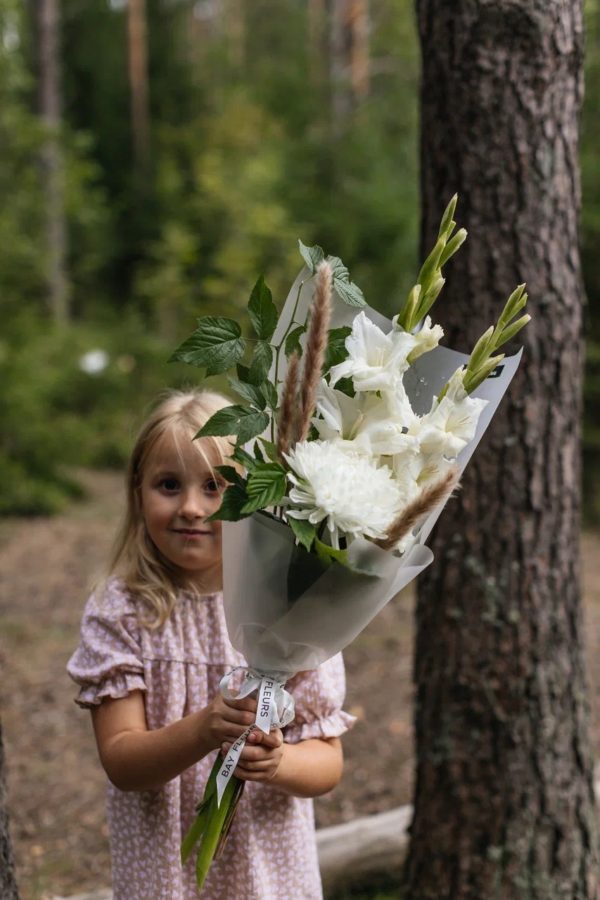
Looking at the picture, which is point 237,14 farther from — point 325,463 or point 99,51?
point 325,463

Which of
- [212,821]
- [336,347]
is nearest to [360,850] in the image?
[212,821]

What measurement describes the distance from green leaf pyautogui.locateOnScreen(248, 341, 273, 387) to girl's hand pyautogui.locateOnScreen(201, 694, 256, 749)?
1.87ft

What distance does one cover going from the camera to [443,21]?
282cm

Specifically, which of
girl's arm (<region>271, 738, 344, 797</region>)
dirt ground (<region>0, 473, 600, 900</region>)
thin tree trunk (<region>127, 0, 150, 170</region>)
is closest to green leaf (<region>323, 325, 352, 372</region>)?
girl's arm (<region>271, 738, 344, 797</region>)

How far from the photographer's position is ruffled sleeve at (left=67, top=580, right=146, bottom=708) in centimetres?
197

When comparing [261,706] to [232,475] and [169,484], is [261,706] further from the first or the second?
[169,484]

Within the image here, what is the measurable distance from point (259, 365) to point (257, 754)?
27.6 inches

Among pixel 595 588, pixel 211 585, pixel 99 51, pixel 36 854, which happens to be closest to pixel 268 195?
pixel 99 51

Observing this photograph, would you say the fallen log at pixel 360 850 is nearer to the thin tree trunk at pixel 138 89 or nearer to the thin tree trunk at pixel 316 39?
the thin tree trunk at pixel 138 89

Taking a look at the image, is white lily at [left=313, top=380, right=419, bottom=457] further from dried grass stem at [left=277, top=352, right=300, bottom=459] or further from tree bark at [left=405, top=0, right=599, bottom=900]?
tree bark at [left=405, top=0, right=599, bottom=900]

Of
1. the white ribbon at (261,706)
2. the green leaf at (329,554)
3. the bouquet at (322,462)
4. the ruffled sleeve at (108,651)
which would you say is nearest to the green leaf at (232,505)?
the bouquet at (322,462)

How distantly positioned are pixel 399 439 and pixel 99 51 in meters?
22.0

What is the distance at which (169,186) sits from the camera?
19.9 m

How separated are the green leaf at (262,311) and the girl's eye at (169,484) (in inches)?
19.2
